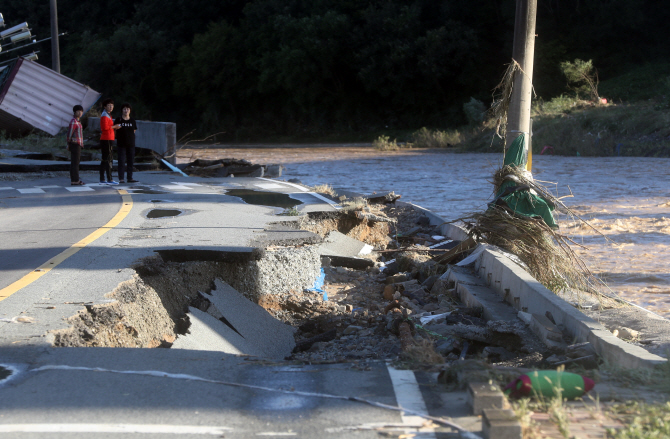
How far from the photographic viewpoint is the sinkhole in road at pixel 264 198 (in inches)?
446

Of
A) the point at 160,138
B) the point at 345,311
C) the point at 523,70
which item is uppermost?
the point at 523,70

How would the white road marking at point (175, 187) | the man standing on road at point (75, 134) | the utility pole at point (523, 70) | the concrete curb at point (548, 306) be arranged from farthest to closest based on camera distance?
the white road marking at point (175, 187), the man standing on road at point (75, 134), the utility pole at point (523, 70), the concrete curb at point (548, 306)

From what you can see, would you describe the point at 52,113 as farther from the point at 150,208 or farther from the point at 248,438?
the point at 248,438

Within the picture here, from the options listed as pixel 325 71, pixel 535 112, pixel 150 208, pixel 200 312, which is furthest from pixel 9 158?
pixel 325 71

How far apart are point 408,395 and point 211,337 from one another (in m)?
2.24

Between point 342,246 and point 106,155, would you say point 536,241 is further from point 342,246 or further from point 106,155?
point 106,155

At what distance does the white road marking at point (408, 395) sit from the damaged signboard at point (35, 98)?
2228 centimetres

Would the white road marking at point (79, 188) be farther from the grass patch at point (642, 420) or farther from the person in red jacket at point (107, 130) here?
the grass patch at point (642, 420)

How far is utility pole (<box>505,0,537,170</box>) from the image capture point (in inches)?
303

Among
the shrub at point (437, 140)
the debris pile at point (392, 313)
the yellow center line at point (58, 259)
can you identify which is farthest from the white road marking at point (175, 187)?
the shrub at point (437, 140)

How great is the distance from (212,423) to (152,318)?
95.2 inches

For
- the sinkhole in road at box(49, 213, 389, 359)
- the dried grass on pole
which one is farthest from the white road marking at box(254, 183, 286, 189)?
the dried grass on pole

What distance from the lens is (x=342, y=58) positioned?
5431cm

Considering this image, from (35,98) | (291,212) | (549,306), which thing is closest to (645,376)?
(549,306)
